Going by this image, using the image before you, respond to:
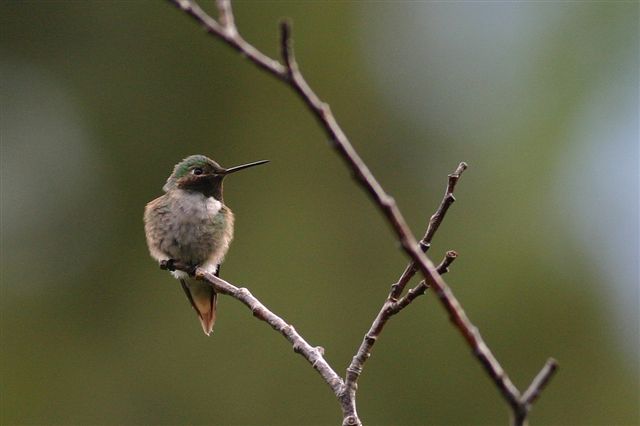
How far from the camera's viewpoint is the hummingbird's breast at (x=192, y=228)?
6297 millimetres

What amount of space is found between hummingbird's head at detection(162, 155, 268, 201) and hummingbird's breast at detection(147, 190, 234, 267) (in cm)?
8

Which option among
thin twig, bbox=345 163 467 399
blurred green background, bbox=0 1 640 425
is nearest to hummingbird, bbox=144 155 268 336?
thin twig, bbox=345 163 467 399

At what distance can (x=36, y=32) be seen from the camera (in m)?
20.0

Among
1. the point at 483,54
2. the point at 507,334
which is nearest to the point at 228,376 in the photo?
the point at 507,334

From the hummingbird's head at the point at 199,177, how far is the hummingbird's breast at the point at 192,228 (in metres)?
0.08

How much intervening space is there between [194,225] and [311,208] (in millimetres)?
10731

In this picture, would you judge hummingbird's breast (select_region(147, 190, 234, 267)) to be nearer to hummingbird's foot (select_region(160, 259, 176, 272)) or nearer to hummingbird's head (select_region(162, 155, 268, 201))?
hummingbird's head (select_region(162, 155, 268, 201))

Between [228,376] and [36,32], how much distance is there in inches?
342

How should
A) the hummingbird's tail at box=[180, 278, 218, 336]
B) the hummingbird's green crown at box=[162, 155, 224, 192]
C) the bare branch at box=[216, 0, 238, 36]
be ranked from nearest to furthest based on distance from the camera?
the bare branch at box=[216, 0, 238, 36], the hummingbird's tail at box=[180, 278, 218, 336], the hummingbird's green crown at box=[162, 155, 224, 192]

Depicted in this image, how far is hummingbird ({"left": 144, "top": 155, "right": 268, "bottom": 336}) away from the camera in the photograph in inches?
248

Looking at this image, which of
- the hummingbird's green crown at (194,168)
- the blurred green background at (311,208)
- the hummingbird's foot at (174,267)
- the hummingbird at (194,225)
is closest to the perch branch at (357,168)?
the hummingbird's foot at (174,267)

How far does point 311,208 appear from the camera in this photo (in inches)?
672

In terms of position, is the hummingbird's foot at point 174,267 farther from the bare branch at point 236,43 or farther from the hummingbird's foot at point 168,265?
the bare branch at point 236,43

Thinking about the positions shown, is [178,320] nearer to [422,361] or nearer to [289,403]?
[289,403]
